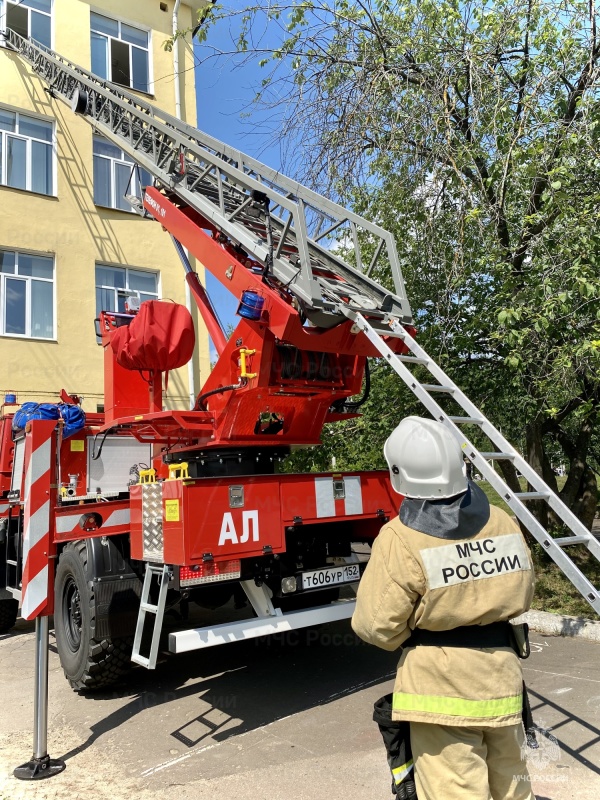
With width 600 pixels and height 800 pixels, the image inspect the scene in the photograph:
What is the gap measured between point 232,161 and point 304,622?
4.31 meters

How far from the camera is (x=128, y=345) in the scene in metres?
5.60

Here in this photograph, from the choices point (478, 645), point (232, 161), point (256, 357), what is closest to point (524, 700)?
point (478, 645)

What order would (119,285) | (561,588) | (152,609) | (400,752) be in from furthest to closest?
1. (119,285)
2. (561,588)
3. (152,609)
4. (400,752)

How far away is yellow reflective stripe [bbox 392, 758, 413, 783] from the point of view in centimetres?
231

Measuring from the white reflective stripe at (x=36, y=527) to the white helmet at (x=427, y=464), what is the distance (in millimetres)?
2863

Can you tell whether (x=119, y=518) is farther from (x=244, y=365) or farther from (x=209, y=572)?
(x=244, y=365)

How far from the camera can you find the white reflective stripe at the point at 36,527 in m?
4.26

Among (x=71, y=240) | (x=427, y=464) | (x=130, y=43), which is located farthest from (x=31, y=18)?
(x=427, y=464)

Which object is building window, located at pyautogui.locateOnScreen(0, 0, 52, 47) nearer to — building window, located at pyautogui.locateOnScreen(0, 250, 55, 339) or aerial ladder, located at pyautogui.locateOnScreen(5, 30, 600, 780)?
building window, located at pyautogui.locateOnScreen(0, 250, 55, 339)

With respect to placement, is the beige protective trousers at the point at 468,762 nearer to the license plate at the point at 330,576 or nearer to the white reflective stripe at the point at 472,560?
the white reflective stripe at the point at 472,560

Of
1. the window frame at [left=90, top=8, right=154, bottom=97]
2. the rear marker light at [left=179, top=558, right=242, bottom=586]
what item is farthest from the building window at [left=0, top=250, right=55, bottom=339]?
the rear marker light at [left=179, top=558, right=242, bottom=586]

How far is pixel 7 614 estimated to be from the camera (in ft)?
24.5

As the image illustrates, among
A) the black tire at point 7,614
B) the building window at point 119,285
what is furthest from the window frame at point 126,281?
the black tire at point 7,614

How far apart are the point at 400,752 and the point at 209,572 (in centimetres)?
213
